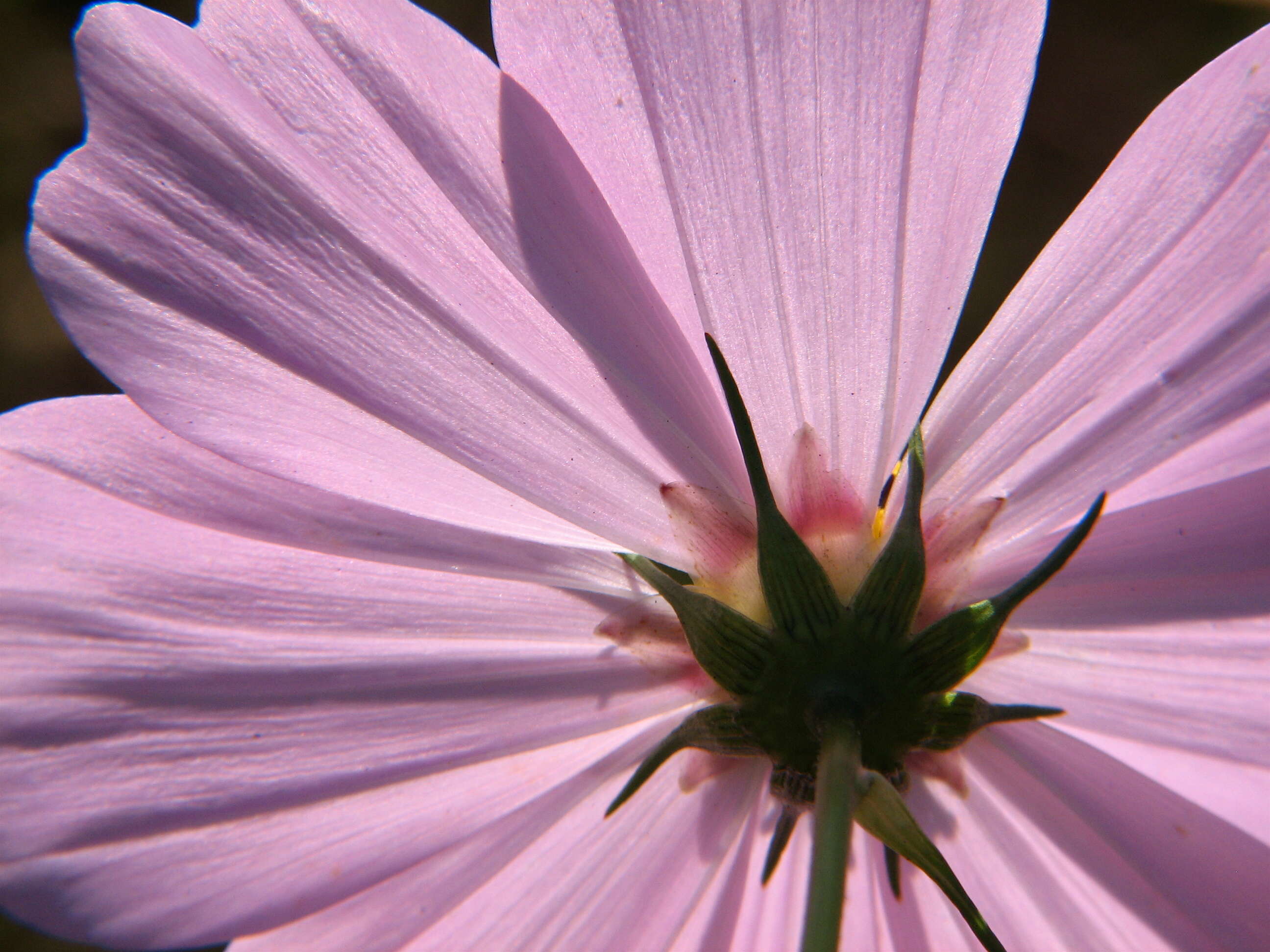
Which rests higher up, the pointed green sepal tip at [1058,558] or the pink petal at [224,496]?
the pointed green sepal tip at [1058,558]

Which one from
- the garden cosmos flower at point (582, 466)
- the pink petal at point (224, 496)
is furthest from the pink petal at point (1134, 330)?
the pink petal at point (224, 496)

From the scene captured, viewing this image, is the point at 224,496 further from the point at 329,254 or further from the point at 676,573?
the point at 676,573

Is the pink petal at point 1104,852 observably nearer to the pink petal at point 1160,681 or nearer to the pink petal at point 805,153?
the pink petal at point 1160,681

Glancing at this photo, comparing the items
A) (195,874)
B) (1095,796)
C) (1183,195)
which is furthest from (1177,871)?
(195,874)

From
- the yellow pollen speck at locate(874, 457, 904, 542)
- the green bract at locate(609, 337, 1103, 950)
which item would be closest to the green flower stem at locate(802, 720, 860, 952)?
the green bract at locate(609, 337, 1103, 950)

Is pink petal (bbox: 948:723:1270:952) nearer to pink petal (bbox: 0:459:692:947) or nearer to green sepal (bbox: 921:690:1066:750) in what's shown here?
green sepal (bbox: 921:690:1066:750)

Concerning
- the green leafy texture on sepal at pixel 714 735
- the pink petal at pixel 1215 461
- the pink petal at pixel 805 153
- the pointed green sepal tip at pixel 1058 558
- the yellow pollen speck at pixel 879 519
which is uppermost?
the pink petal at pixel 805 153
